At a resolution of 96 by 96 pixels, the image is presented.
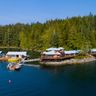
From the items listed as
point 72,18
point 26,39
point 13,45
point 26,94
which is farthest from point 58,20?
point 26,94

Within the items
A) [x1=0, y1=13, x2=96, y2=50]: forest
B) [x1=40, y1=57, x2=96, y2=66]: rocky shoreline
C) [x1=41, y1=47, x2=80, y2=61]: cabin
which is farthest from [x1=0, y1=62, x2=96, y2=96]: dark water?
[x1=0, y1=13, x2=96, y2=50]: forest

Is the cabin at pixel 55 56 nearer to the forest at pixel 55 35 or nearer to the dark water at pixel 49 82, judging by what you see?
the dark water at pixel 49 82

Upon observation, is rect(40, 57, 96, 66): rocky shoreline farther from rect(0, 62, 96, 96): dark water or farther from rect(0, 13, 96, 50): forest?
rect(0, 13, 96, 50): forest

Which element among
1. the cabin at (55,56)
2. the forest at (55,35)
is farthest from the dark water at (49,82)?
the forest at (55,35)

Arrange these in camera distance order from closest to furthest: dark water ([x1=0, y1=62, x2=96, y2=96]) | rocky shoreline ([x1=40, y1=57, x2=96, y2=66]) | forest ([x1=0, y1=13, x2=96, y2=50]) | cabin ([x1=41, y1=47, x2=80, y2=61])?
1. dark water ([x1=0, y1=62, x2=96, y2=96])
2. rocky shoreline ([x1=40, y1=57, x2=96, y2=66])
3. cabin ([x1=41, y1=47, x2=80, y2=61])
4. forest ([x1=0, y1=13, x2=96, y2=50])

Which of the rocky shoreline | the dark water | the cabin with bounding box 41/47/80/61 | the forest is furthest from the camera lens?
the forest

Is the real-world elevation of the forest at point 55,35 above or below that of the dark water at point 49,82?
above

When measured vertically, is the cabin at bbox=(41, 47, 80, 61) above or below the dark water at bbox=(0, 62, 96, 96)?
above

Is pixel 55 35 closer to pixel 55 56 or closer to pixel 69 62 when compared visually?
pixel 55 56
